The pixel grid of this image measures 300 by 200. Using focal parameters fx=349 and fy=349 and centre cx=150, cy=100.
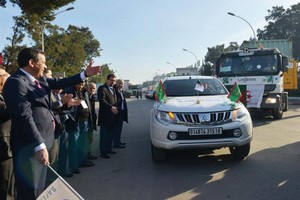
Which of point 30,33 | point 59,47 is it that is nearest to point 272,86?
point 30,33

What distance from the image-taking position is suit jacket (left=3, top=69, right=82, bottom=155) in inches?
127

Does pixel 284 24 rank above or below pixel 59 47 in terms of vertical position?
above

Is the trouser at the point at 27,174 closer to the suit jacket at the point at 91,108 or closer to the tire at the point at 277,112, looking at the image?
the suit jacket at the point at 91,108

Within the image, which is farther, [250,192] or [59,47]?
[59,47]

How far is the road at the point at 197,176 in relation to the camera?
4883mm

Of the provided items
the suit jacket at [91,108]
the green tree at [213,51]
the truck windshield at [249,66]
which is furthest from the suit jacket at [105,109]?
the green tree at [213,51]

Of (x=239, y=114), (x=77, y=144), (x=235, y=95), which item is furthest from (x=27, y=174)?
(x=235, y=95)

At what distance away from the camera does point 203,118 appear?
605 cm

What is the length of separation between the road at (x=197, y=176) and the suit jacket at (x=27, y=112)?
183 centimetres

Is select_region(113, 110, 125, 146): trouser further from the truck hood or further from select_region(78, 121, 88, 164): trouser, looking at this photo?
the truck hood

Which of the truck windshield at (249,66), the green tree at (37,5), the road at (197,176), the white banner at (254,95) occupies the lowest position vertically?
the road at (197,176)

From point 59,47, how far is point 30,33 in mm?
9424

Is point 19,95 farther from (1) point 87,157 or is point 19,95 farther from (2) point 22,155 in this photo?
(1) point 87,157

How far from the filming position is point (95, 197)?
495 cm
